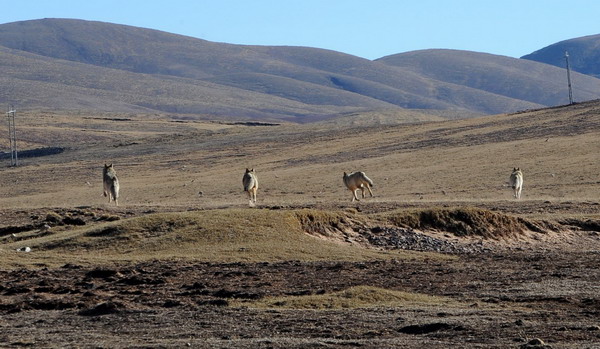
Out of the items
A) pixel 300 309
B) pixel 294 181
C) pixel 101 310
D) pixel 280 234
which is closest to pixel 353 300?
pixel 300 309

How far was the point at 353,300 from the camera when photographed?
56.1 feet

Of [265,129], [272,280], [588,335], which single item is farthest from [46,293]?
[265,129]

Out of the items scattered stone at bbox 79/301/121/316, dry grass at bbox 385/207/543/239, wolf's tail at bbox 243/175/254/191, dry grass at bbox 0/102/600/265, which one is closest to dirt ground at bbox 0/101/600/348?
scattered stone at bbox 79/301/121/316

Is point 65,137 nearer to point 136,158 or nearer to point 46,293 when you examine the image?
point 136,158

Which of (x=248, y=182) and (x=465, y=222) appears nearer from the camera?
(x=465, y=222)

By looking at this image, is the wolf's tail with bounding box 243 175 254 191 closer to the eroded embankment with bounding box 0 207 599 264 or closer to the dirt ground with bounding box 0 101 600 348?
the dirt ground with bounding box 0 101 600 348

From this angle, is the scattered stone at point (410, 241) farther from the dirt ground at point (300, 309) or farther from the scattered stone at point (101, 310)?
the scattered stone at point (101, 310)

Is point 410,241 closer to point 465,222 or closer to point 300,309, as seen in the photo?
point 465,222

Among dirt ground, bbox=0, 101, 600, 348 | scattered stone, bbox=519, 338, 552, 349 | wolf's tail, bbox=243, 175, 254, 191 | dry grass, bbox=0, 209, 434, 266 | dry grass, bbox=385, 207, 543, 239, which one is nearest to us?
scattered stone, bbox=519, 338, 552, 349

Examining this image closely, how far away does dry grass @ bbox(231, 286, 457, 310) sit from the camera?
16828 millimetres

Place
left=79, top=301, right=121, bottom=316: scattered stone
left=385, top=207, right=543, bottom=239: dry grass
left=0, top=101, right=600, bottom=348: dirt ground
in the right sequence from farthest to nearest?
1. left=385, top=207, right=543, bottom=239: dry grass
2. left=79, top=301, right=121, bottom=316: scattered stone
3. left=0, top=101, right=600, bottom=348: dirt ground

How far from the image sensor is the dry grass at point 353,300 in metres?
16.8

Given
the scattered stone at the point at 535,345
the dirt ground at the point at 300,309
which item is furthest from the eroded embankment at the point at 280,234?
the scattered stone at the point at 535,345

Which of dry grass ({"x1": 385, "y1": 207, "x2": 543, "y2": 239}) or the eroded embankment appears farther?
dry grass ({"x1": 385, "y1": 207, "x2": 543, "y2": 239})
